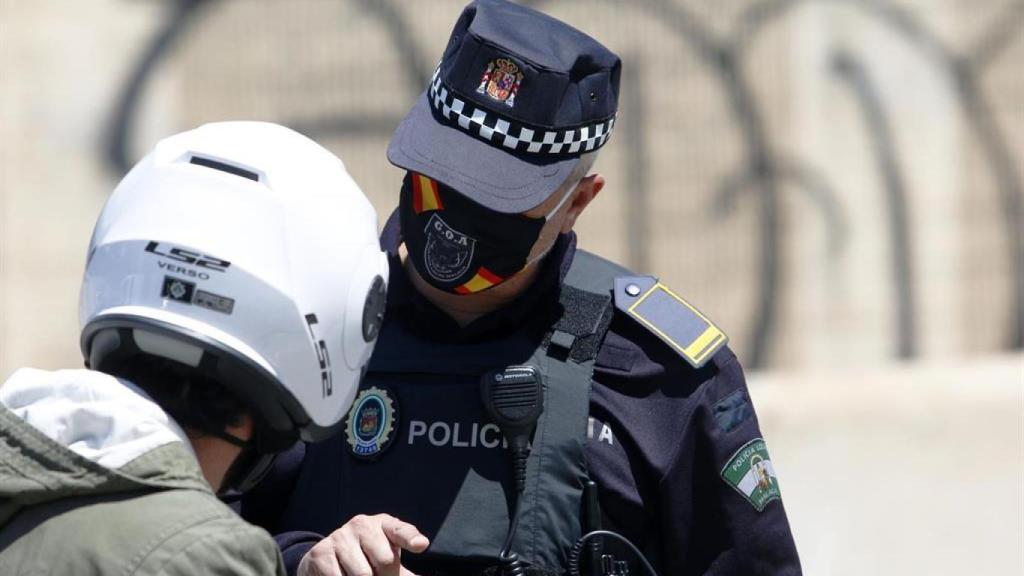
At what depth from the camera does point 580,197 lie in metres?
Answer: 2.78

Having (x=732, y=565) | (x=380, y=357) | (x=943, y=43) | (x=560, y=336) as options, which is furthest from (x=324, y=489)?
(x=943, y=43)

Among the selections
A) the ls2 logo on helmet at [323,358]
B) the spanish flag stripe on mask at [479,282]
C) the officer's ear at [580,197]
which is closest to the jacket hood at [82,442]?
the ls2 logo on helmet at [323,358]

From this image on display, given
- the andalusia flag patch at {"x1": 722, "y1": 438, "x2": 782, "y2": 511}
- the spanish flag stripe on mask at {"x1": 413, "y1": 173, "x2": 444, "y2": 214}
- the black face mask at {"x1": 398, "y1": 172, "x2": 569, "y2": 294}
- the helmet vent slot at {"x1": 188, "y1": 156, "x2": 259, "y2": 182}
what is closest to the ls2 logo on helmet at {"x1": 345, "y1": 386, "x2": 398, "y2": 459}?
the black face mask at {"x1": 398, "y1": 172, "x2": 569, "y2": 294}

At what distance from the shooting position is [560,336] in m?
2.69

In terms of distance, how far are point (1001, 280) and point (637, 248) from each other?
1610mm

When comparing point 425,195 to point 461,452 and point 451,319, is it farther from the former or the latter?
point 461,452

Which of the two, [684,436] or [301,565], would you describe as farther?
[684,436]

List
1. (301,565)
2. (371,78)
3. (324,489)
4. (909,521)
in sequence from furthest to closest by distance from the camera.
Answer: (371,78) → (909,521) → (324,489) → (301,565)

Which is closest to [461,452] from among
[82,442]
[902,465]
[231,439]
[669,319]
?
[669,319]

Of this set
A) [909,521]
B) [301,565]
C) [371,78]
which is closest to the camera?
[301,565]

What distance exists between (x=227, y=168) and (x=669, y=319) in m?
0.98

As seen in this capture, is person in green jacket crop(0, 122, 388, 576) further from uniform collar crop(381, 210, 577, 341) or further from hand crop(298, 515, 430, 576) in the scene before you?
uniform collar crop(381, 210, 577, 341)

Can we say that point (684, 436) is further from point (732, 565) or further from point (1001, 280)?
point (1001, 280)

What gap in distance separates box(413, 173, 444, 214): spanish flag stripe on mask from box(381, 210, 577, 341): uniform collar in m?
0.17
